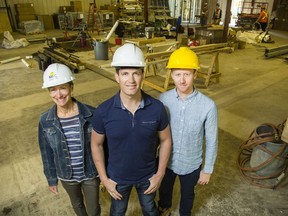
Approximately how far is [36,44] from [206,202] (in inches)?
392

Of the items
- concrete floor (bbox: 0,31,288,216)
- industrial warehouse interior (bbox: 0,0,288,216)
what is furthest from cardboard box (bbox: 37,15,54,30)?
concrete floor (bbox: 0,31,288,216)

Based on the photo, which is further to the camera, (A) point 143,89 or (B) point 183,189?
(A) point 143,89

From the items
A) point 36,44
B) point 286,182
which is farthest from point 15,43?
point 286,182

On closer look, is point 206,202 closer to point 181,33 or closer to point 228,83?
point 228,83

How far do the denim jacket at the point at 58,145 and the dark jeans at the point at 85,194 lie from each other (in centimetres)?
8

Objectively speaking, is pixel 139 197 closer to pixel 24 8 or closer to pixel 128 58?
pixel 128 58

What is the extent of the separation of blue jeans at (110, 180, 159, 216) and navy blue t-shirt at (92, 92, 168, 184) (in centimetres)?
7

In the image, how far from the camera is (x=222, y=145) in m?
3.22

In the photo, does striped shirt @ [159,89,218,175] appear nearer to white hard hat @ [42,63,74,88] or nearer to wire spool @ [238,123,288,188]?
white hard hat @ [42,63,74,88]

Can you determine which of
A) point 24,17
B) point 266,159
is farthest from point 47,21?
point 266,159

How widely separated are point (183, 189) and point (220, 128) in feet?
7.00

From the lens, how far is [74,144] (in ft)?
4.84

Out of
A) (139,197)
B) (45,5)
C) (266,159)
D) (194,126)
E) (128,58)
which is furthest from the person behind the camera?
(45,5)

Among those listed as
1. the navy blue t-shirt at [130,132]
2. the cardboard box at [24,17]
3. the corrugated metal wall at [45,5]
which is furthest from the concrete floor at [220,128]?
the corrugated metal wall at [45,5]
